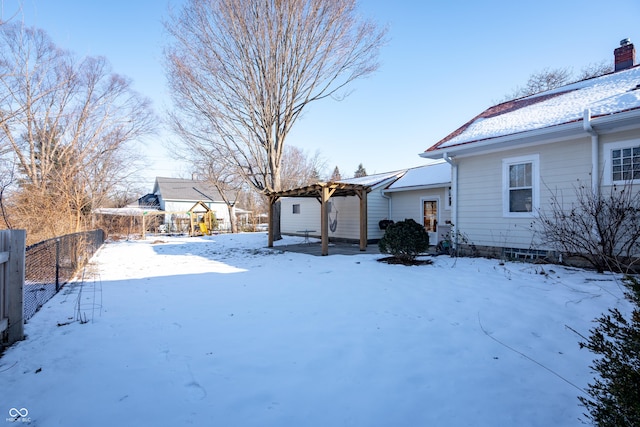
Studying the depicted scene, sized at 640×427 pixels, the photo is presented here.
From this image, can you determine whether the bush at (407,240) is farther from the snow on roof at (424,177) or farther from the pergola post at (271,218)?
the pergola post at (271,218)

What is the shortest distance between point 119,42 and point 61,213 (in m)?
5.78

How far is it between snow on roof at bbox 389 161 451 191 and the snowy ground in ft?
20.2

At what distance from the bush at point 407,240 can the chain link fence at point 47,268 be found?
666 cm

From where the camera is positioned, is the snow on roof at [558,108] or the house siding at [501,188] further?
the house siding at [501,188]

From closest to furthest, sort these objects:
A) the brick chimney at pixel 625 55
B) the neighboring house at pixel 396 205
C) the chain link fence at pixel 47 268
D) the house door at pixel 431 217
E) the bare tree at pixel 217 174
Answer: the chain link fence at pixel 47 268, the brick chimney at pixel 625 55, the neighboring house at pixel 396 205, the house door at pixel 431 217, the bare tree at pixel 217 174

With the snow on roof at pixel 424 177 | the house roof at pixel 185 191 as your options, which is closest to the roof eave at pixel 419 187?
the snow on roof at pixel 424 177

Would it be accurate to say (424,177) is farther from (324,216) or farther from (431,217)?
(324,216)

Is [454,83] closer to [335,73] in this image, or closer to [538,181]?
[335,73]

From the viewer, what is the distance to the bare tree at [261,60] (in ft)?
37.2

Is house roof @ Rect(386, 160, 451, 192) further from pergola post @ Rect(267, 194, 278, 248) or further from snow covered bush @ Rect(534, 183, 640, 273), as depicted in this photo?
pergola post @ Rect(267, 194, 278, 248)

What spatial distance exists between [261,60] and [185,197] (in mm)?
23562

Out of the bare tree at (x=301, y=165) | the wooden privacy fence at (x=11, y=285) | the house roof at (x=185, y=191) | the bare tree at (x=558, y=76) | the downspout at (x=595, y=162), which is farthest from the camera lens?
the bare tree at (x=301, y=165)

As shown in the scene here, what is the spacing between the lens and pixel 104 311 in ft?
14.2

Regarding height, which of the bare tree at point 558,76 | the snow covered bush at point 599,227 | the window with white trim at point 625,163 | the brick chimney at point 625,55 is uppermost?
the bare tree at point 558,76
